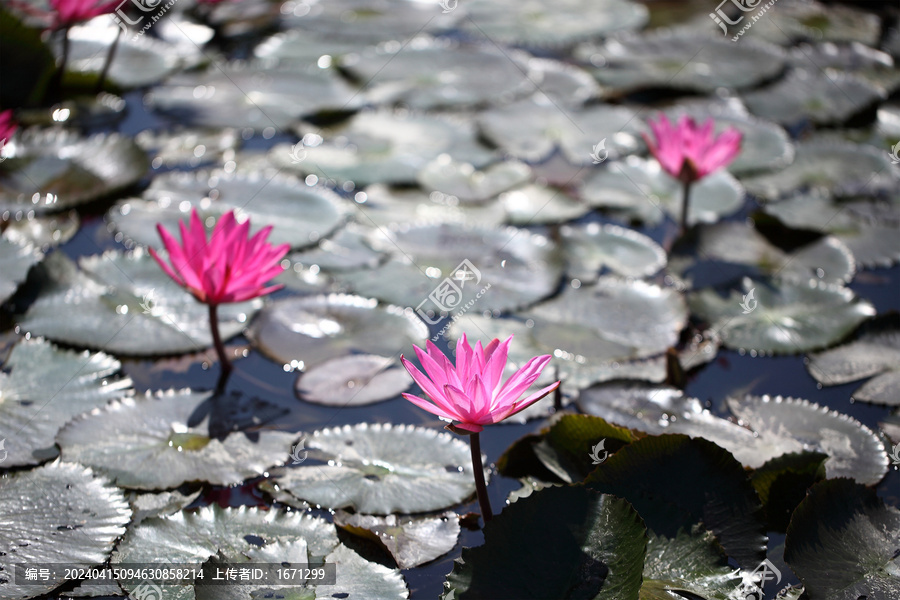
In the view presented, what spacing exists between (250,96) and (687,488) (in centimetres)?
328

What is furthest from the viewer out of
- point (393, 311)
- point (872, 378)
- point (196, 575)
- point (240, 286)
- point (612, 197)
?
point (612, 197)

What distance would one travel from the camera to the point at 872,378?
2561 millimetres

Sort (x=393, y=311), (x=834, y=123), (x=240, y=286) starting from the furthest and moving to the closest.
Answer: (x=834, y=123)
(x=393, y=311)
(x=240, y=286)

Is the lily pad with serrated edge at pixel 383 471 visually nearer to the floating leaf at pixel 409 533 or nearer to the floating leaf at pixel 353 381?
the floating leaf at pixel 409 533

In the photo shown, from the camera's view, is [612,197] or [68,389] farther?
[612,197]

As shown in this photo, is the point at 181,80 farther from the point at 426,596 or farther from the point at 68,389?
the point at 426,596

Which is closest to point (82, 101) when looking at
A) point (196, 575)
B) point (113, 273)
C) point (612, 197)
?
point (113, 273)

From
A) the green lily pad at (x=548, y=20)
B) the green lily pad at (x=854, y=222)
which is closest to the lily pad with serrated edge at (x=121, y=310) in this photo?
the green lily pad at (x=854, y=222)

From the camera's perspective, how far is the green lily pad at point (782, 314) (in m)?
2.73

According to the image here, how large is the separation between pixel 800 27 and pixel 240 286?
4.81m

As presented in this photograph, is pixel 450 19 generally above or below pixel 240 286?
below

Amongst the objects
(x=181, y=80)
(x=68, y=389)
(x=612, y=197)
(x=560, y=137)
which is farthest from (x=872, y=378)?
(x=181, y=80)

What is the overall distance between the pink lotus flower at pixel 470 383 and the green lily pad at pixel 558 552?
0.21 meters

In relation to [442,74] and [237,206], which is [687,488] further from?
[442,74]
